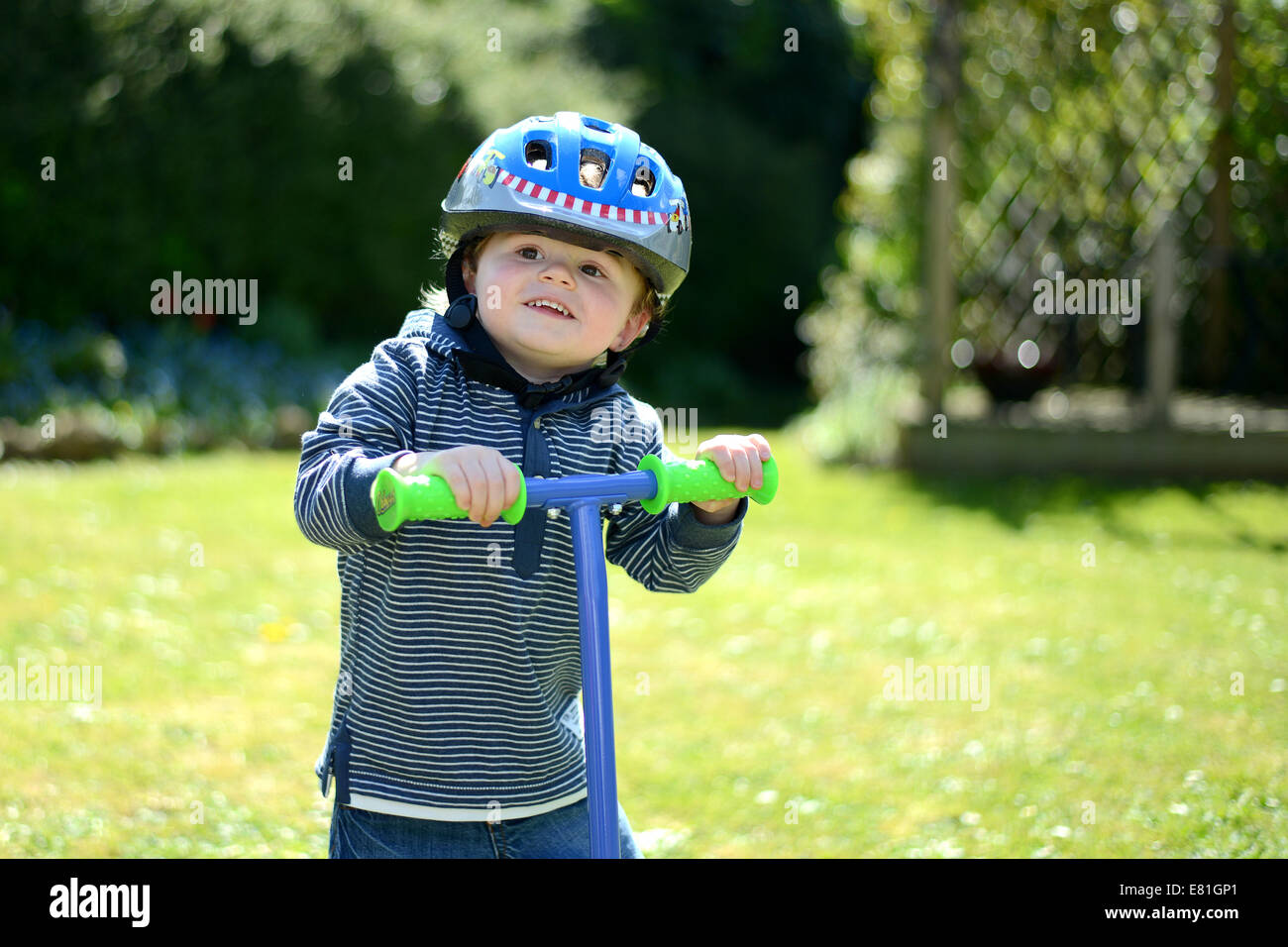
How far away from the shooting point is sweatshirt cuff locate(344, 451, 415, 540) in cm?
210

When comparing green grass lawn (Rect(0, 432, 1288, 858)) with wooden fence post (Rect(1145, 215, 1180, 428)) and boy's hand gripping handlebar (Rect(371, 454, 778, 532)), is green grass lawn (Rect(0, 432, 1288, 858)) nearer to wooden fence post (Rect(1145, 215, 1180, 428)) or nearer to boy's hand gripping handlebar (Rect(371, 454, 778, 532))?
wooden fence post (Rect(1145, 215, 1180, 428))

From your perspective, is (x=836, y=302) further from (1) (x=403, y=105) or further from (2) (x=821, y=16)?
(2) (x=821, y=16)

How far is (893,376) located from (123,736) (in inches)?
326

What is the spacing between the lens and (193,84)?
1245 cm

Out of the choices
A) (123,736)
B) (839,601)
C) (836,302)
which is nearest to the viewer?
(123,736)

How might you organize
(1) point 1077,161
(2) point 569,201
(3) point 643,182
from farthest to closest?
(1) point 1077,161, (3) point 643,182, (2) point 569,201

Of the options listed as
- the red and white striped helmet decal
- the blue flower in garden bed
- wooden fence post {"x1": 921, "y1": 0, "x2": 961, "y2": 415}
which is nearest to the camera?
the red and white striped helmet decal

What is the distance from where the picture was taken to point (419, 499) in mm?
1902

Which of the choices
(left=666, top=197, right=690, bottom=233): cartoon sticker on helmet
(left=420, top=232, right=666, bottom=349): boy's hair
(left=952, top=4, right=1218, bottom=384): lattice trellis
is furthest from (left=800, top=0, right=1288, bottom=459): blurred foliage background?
(left=666, top=197, right=690, bottom=233): cartoon sticker on helmet

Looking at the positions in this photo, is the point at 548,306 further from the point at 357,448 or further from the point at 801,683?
the point at 801,683

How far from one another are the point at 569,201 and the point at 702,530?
2.00 ft

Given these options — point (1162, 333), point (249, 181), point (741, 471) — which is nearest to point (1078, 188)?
point (1162, 333)

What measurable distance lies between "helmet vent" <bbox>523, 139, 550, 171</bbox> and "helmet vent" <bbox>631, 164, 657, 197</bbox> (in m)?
0.16
